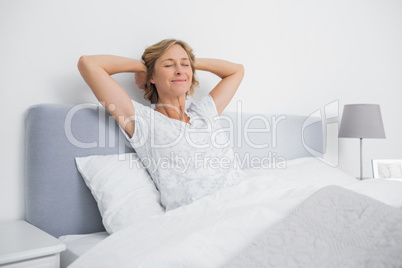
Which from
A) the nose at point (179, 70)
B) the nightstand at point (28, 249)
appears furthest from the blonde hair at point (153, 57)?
the nightstand at point (28, 249)

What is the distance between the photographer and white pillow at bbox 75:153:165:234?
4.50ft

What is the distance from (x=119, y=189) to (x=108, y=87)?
0.43 meters

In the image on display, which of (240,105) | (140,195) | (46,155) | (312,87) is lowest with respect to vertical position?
(140,195)

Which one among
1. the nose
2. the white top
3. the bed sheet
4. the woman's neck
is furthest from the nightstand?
the nose

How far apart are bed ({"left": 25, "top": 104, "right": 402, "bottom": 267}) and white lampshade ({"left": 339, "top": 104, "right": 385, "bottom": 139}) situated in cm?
52

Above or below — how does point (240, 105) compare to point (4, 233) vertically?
above

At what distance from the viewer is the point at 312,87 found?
8.72 ft

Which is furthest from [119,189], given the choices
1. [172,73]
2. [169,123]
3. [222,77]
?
[222,77]

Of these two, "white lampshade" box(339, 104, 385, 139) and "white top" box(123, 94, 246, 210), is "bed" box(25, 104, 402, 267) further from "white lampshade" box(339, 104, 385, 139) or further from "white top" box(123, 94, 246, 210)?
"white lampshade" box(339, 104, 385, 139)

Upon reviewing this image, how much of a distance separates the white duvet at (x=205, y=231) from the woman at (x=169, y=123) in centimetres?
21

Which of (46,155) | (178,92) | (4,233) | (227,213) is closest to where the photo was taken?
(227,213)

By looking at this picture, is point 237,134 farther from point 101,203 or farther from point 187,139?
point 101,203

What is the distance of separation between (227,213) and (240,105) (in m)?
1.21

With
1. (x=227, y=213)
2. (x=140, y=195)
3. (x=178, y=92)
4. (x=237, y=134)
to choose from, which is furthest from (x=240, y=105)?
(x=227, y=213)
